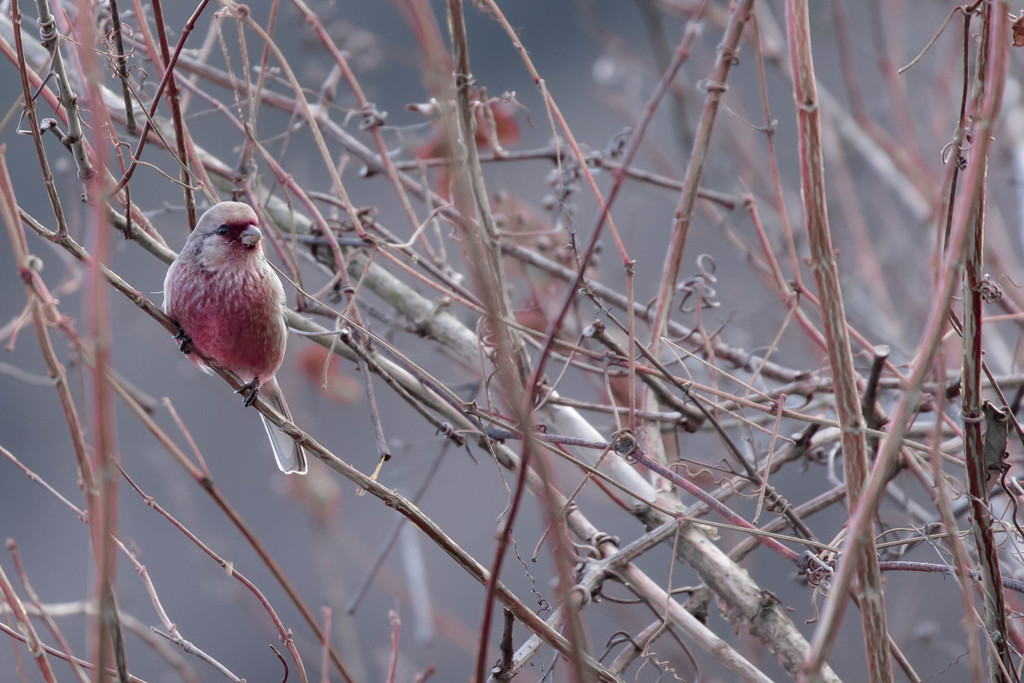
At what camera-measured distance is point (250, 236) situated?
2084mm

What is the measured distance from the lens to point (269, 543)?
15.9ft

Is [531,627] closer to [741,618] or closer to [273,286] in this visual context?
[741,618]

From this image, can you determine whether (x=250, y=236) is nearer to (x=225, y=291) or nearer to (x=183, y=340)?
(x=225, y=291)

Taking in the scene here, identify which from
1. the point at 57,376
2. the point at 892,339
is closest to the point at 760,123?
the point at 892,339

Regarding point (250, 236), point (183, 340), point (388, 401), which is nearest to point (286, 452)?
point (183, 340)

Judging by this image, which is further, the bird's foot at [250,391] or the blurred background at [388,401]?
the blurred background at [388,401]

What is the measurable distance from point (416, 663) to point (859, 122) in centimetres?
341

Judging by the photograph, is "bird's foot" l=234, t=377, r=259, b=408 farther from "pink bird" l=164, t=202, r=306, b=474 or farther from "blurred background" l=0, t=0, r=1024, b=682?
"blurred background" l=0, t=0, r=1024, b=682

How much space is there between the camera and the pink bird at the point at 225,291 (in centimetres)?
207

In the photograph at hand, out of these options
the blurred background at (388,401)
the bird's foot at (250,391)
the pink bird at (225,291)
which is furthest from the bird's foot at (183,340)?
the blurred background at (388,401)

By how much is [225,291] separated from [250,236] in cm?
14

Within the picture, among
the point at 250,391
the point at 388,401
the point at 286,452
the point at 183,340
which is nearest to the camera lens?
the point at 250,391

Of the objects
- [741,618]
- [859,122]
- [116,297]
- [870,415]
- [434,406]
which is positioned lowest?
[741,618]

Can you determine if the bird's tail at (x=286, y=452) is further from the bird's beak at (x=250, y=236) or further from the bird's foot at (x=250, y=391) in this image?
the bird's beak at (x=250, y=236)
